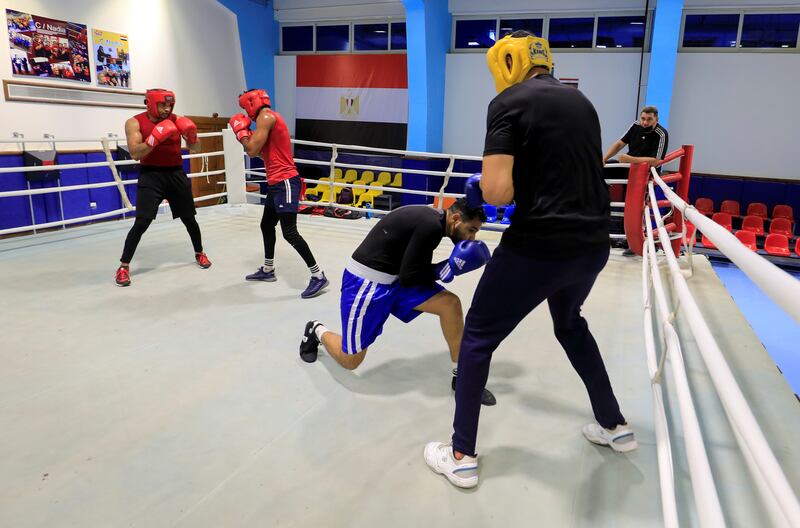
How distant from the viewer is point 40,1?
6184 millimetres

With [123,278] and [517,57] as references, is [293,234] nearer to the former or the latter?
[123,278]

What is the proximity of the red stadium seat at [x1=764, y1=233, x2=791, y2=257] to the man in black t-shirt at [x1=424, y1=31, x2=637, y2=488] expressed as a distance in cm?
646

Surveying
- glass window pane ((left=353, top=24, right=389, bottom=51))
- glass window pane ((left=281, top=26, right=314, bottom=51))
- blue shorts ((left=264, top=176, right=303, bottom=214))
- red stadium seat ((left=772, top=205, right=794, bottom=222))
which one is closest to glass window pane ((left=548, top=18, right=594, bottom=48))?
glass window pane ((left=353, top=24, right=389, bottom=51))

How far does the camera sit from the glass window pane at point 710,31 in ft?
24.2

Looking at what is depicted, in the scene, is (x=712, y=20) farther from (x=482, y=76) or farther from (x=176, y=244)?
(x=176, y=244)

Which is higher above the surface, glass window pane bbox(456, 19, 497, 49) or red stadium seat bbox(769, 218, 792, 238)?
glass window pane bbox(456, 19, 497, 49)

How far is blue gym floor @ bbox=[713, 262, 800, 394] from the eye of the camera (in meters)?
4.36

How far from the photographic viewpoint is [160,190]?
3.39 meters

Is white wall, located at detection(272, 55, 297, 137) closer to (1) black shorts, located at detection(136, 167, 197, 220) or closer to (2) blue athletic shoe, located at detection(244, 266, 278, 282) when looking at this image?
(1) black shorts, located at detection(136, 167, 197, 220)

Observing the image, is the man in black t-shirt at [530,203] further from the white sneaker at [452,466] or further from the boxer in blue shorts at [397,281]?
the boxer in blue shorts at [397,281]

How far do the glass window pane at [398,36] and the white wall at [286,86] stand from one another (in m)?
1.95

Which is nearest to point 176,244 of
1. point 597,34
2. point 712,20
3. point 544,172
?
A: point 544,172

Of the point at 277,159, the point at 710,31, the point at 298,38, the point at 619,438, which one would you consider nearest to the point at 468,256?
the point at 619,438

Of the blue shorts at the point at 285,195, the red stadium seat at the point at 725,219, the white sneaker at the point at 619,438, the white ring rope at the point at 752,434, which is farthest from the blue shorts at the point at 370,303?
the red stadium seat at the point at 725,219
